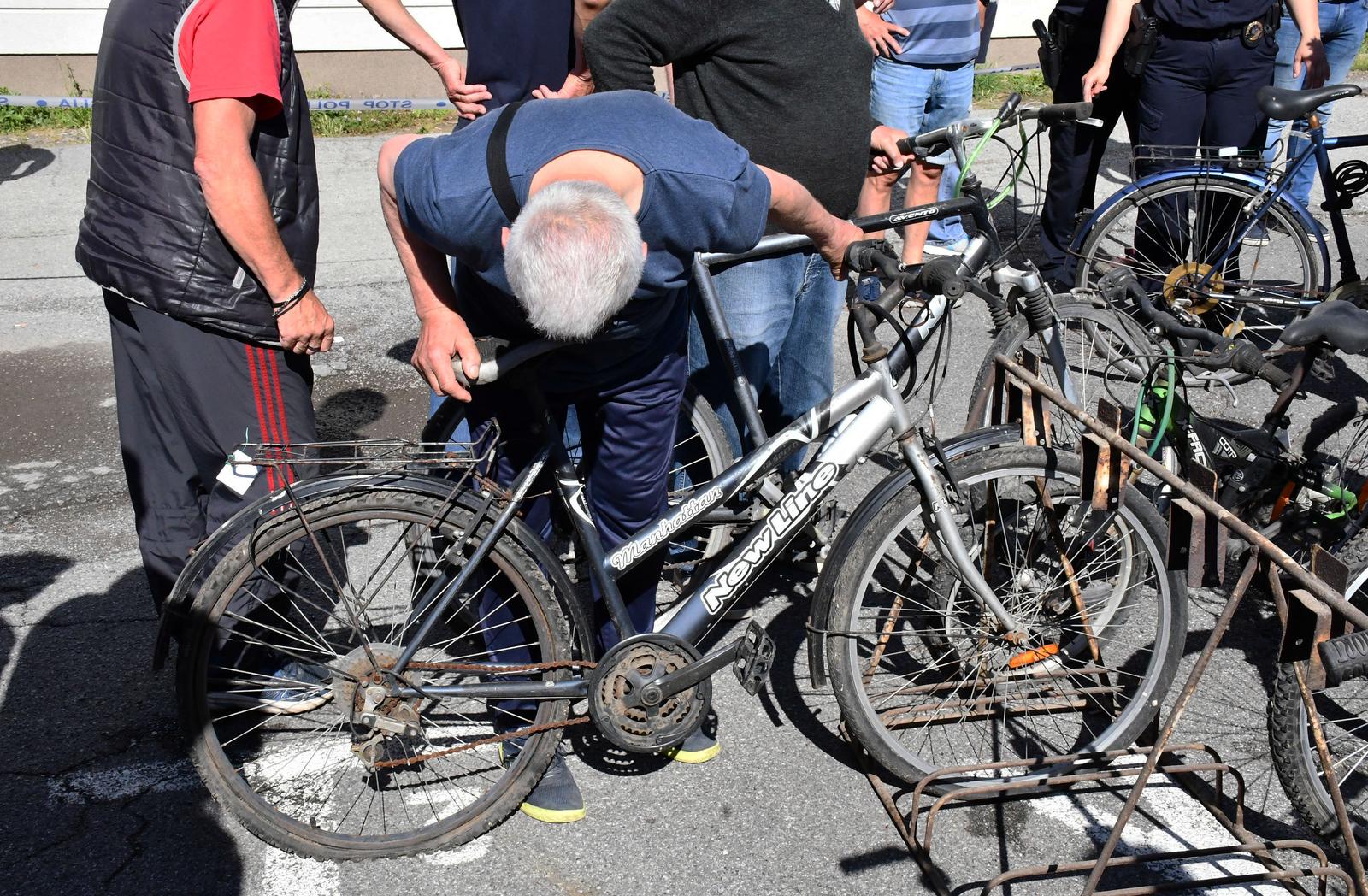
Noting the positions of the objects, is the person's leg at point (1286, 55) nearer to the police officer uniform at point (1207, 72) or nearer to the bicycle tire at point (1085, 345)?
the police officer uniform at point (1207, 72)

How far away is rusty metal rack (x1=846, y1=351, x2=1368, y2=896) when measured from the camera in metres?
2.11

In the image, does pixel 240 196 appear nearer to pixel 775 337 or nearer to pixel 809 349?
pixel 775 337

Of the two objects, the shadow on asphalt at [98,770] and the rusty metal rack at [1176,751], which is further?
the shadow on asphalt at [98,770]

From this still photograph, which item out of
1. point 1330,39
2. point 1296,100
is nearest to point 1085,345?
point 1296,100

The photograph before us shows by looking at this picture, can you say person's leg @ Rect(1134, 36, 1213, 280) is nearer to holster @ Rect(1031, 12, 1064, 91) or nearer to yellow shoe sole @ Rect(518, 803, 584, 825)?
holster @ Rect(1031, 12, 1064, 91)

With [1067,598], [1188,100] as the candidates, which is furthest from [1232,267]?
[1067,598]

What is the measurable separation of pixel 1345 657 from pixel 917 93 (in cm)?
436

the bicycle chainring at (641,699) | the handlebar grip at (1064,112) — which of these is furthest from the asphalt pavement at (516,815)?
the handlebar grip at (1064,112)

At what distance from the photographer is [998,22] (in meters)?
10.0

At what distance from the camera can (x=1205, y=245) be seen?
527 cm

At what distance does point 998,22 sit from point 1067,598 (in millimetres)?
8118

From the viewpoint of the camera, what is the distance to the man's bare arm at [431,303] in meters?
2.57

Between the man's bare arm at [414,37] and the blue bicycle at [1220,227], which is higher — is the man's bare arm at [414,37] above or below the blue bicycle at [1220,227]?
above

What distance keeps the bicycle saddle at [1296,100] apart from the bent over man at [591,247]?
2.59 meters
